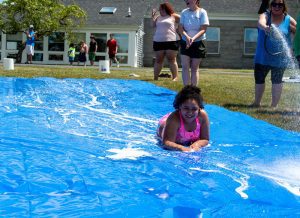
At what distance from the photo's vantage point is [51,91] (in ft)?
24.4

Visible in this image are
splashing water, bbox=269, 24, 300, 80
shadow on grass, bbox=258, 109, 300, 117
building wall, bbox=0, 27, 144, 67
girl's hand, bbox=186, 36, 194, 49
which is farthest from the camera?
building wall, bbox=0, 27, 144, 67

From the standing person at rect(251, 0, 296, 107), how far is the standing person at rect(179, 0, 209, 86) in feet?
3.42

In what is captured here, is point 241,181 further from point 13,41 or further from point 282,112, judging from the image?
point 13,41

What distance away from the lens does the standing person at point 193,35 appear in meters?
7.57

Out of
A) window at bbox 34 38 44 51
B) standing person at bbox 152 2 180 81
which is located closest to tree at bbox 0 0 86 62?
window at bbox 34 38 44 51

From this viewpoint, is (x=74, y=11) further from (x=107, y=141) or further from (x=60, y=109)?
(x=107, y=141)

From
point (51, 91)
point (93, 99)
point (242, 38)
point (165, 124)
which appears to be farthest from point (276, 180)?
point (242, 38)

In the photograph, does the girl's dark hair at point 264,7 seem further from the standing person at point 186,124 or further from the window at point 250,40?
the window at point 250,40

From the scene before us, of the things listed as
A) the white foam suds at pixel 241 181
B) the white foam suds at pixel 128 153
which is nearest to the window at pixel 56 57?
the white foam suds at pixel 128 153

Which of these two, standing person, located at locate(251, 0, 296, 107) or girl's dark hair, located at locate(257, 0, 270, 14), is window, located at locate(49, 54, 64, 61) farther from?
standing person, located at locate(251, 0, 296, 107)

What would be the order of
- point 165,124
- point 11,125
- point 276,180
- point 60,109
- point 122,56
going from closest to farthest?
point 276,180 → point 165,124 → point 11,125 → point 60,109 → point 122,56

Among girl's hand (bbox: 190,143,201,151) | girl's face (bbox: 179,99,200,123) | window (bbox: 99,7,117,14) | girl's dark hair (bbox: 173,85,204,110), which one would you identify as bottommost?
girl's hand (bbox: 190,143,201,151)

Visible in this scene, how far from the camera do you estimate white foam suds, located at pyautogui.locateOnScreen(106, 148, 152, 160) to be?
11.8 feet

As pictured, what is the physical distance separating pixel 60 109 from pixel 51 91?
65.2 inches
